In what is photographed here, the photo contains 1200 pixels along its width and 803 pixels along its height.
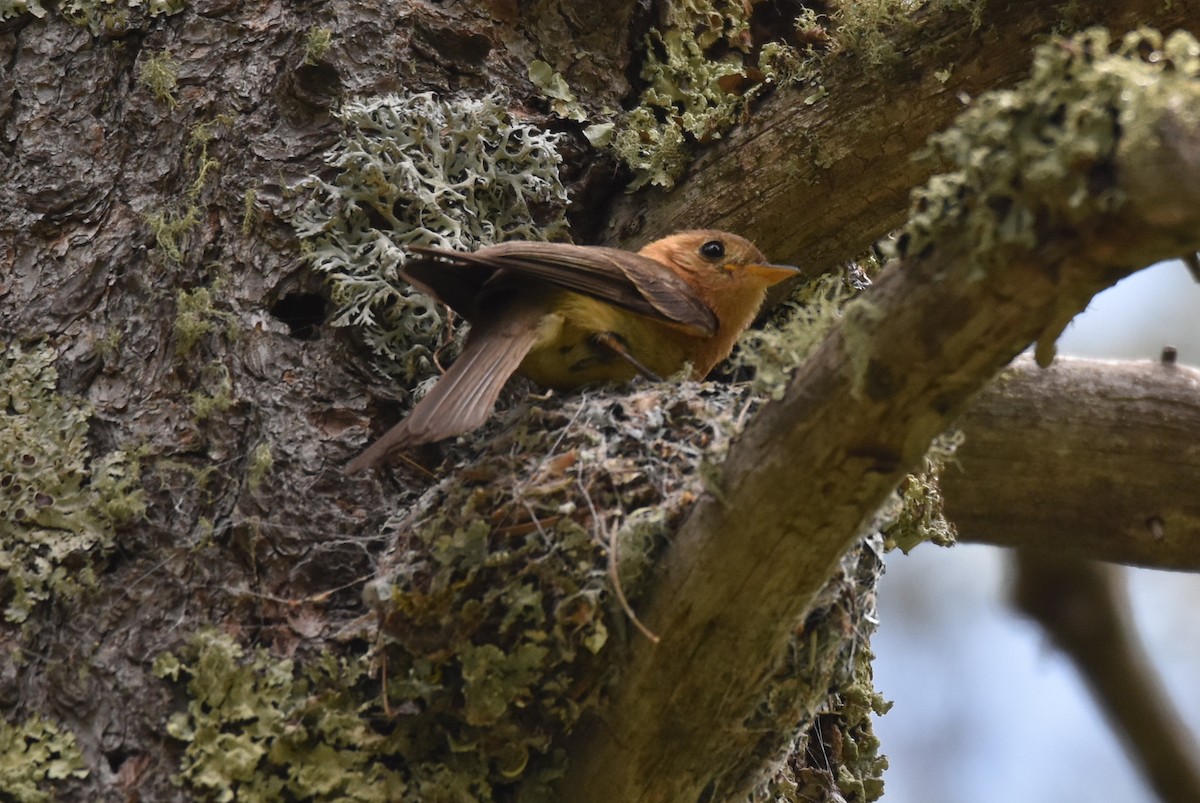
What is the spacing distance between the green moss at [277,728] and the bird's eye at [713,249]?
2.00 meters

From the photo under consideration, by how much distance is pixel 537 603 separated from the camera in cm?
304

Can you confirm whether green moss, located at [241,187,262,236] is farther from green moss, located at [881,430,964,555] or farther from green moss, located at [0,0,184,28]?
green moss, located at [881,430,964,555]

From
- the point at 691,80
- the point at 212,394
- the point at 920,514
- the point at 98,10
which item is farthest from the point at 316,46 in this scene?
the point at 920,514

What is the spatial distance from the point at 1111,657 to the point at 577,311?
122 inches

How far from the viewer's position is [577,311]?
4.14m

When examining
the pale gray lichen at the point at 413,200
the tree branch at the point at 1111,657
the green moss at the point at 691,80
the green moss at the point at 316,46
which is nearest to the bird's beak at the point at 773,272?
the green moss at the point at 691,80

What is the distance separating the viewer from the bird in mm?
3633

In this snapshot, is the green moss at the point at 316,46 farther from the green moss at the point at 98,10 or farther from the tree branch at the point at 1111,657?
the tree branch at the point at 1111,657

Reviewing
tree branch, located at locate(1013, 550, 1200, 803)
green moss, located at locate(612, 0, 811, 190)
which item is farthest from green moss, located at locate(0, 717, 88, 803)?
tree branch, located at locate(1013, 550, 1200, 803)

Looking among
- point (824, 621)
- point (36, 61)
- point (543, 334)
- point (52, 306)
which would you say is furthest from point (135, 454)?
point (824, 621)

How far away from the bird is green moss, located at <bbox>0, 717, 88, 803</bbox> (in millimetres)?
997

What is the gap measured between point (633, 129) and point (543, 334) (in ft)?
3.25

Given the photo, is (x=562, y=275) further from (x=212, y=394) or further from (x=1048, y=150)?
(x=1048, y=150)

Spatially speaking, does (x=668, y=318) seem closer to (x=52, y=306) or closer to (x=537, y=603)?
(x=537, y=603)
